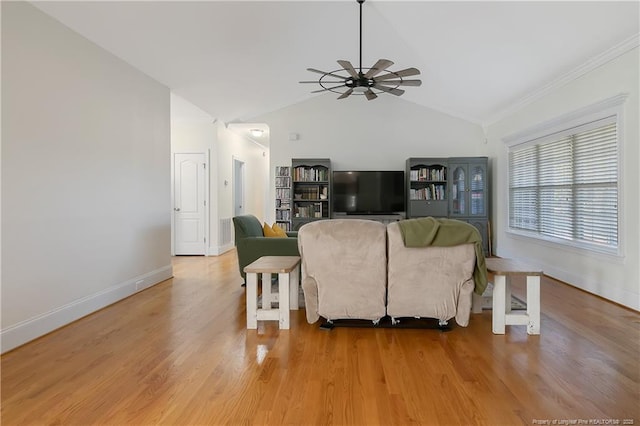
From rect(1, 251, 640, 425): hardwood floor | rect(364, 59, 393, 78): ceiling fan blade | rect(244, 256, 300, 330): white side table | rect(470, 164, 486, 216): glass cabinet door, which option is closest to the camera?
rect(1, 251, 640, 425): hardwood floor

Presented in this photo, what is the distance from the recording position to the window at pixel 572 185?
366cm

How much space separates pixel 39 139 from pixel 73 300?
4.57 feet

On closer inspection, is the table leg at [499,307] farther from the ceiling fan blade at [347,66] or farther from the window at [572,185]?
the ceiling fan blade at [347,66]

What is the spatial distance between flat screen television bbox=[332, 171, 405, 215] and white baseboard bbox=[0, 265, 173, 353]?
3.61 metres

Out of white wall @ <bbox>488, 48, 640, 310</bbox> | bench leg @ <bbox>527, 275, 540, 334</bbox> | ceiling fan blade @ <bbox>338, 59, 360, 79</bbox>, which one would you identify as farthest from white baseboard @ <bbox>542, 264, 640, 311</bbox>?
ceiling fan blade @ <bbox>338, 59, 360, 79</bbox>

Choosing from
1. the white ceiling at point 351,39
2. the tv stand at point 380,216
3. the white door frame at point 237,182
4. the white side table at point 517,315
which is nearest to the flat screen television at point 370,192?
the tv stand at point 380,216

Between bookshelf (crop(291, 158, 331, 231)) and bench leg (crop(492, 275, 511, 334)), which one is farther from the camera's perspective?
bookshelf (crop(291, 158, 331, 231))

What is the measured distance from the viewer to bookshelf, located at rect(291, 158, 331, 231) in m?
6.47

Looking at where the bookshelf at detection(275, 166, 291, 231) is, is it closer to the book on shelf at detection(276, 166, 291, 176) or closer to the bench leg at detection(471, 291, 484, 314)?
the book on shelf at detection(276, 166, 291, 176)

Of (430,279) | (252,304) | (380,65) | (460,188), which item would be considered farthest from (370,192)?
(252,304)

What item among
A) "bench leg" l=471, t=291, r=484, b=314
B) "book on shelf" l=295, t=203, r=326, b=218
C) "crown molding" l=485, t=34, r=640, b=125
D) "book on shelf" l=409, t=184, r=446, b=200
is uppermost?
"crown molding" l=485, t=34, r=640, b=125

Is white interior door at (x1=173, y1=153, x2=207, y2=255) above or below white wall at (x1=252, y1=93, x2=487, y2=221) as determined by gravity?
below

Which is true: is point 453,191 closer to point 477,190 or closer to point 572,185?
point 477,190

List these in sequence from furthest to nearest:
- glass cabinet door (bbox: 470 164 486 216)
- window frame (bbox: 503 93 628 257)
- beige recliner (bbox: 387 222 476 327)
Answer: glass cabinet door (bbox: 470 164 486 216)
window frame (bbox: 503 93 628 257)
beige recliner (bbox: 387 222 476 327)
